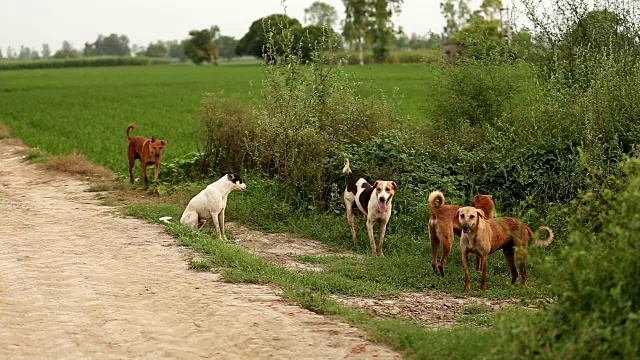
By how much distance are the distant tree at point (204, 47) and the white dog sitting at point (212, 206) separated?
10567 cm

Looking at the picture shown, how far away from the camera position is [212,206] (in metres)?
10.7

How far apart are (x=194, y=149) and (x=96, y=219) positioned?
7573 mm

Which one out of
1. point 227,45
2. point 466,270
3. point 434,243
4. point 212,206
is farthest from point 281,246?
point 227,45

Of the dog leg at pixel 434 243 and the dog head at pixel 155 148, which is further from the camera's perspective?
the dog head at pixel 155 148

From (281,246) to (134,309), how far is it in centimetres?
378

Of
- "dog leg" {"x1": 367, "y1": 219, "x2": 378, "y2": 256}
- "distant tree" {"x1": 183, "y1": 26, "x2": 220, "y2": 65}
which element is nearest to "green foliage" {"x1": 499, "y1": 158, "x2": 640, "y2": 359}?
"dog leg" {"x1": 367, "y1": 219, "x2": 378, "y2": 256}

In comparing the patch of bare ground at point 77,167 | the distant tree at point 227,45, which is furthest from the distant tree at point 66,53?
the patch of bare ground at point 77,167

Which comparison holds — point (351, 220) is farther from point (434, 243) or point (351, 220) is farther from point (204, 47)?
point (204, 47)

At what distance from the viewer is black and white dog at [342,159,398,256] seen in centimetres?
Answer: 1005

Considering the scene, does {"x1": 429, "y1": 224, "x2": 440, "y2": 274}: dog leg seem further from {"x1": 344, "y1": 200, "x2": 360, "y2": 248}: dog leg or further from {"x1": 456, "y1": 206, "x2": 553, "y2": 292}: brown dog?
{"x1": 344, "y1": 200, "x2": 360, "y2": 248}: dog leg

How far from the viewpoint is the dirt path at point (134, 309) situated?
20.5 feet

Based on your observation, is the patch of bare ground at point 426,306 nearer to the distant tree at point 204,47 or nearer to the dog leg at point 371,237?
the dog leg at point 371,237

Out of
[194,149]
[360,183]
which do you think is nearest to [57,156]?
[194,149]

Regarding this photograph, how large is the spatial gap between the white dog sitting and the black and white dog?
4.99 feet
